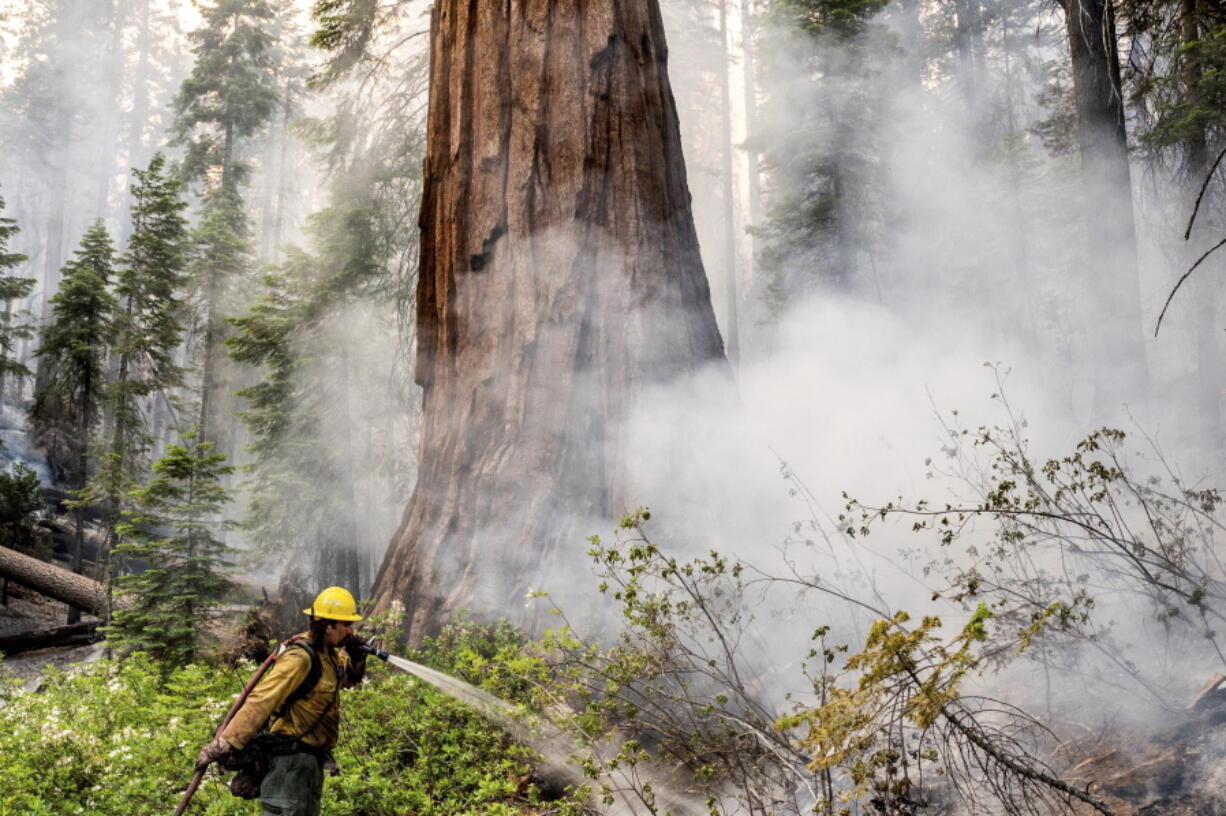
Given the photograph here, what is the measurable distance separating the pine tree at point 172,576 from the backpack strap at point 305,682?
4.57 meters

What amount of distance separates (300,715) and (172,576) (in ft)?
17.9

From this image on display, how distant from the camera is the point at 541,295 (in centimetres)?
640

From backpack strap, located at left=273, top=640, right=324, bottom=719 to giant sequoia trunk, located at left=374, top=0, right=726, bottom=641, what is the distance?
1.96m

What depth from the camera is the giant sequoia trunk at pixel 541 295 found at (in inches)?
243

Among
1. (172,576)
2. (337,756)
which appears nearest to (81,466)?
(172,576)

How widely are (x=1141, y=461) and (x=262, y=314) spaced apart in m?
13.0

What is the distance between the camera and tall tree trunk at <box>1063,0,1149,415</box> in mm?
8086

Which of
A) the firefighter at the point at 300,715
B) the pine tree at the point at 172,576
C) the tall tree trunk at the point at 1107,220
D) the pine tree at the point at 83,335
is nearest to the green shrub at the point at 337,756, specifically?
the firefighter at the point at 300,715

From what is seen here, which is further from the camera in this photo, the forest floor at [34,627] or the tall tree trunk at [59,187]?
the tall tree trunk at [59,187]

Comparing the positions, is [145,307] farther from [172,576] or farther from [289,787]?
[289,787]

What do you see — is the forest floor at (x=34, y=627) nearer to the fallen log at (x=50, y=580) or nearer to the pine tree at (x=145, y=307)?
the fallen log at (x=50, y=580)

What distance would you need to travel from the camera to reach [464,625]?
18.1ft

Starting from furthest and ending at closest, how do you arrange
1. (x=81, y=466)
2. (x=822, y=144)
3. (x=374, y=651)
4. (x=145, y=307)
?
(x=822, y=144) < (x=81, y=466) < (x=145, y=307) < (x=374, y=651)

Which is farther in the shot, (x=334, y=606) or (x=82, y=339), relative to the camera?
(x=82, y=339)
